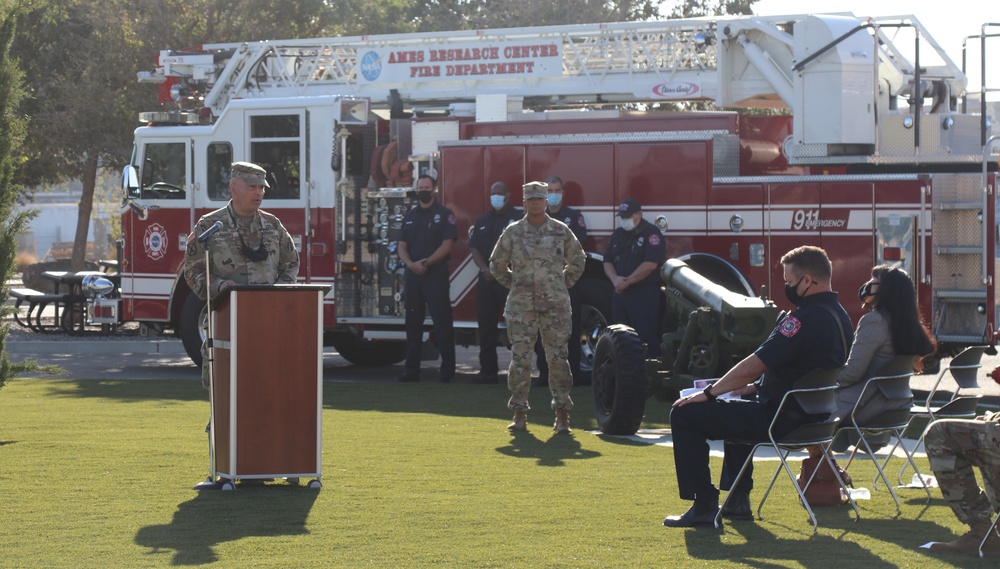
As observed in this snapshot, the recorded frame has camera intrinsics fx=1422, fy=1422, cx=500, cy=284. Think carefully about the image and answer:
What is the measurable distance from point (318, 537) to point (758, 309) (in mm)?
4300

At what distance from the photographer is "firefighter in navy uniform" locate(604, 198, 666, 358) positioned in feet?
41.8

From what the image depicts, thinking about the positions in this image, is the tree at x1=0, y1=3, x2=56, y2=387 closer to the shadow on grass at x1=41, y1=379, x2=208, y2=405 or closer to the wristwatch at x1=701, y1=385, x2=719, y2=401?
the shadow on grass at x1=41, y1=379, x2=208, y2=405

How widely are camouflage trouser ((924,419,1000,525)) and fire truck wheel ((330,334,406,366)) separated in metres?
10.5

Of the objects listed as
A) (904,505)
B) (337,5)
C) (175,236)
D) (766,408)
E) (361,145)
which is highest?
(337,5)

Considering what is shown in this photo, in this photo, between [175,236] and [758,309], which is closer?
[758,309]

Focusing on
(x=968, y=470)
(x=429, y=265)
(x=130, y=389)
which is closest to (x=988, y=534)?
(x=968, y=470)

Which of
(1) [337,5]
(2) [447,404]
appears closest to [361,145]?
(2) [447,404]

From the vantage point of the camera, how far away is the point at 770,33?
14172mm

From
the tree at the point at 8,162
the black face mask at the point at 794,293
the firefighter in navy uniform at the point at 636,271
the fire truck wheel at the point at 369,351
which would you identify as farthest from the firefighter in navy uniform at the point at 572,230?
the black face mask at the point at 794,293

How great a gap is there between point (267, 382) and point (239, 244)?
2.91 feet

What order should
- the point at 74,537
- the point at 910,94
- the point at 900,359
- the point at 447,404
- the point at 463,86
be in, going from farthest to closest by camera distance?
1. the point at 463,86
2. the point at 910,94
3. the point at 447,404
4. the point at 900,359
5. the point at 74,537

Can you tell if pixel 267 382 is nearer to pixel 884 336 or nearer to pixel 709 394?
pixel 709 394

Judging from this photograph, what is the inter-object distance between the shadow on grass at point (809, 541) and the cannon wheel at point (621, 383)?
2950mm

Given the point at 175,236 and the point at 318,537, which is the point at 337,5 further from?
the point at 318,537
